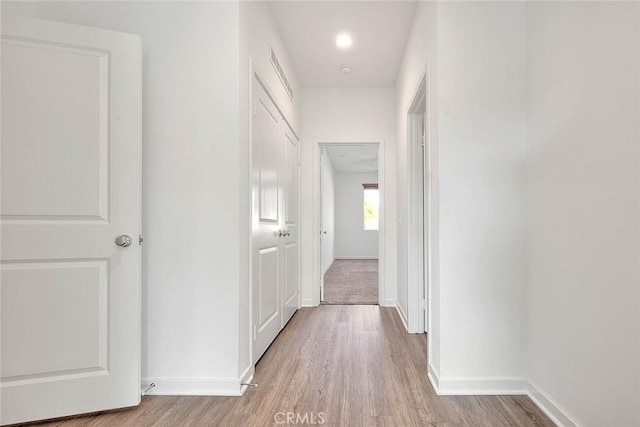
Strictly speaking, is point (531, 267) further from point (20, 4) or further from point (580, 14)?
point (20, 4)

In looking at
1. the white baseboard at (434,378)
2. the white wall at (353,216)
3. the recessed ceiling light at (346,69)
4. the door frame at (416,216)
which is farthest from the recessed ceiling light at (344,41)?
the white wall at (353,216)

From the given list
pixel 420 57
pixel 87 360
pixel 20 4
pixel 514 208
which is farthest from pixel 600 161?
pixel 20 4

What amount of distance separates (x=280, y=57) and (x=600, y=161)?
256cm

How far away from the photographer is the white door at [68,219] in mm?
1764

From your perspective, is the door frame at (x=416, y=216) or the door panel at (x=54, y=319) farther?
the door frame at (x=416, y=216)

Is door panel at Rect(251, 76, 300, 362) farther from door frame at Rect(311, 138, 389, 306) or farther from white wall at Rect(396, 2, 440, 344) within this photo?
white wall at Rect(396, 2, 440, 344)

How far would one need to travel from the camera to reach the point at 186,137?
2.09 metres

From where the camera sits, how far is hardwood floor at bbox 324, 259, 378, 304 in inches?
188

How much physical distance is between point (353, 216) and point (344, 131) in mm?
6802

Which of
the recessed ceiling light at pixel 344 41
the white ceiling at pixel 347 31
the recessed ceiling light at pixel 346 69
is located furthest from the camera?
the recessed ceiling light at pixel 346 69

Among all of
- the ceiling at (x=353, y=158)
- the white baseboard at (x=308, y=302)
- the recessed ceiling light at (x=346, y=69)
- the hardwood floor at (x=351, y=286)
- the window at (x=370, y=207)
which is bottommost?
the hardwood floor at (x=351, y=286)

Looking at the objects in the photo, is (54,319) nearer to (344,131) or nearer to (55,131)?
(55,131)

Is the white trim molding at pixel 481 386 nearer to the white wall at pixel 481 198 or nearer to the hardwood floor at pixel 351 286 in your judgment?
the white wall at pixel 481 198

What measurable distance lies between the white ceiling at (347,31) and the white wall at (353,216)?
6.76 meters
